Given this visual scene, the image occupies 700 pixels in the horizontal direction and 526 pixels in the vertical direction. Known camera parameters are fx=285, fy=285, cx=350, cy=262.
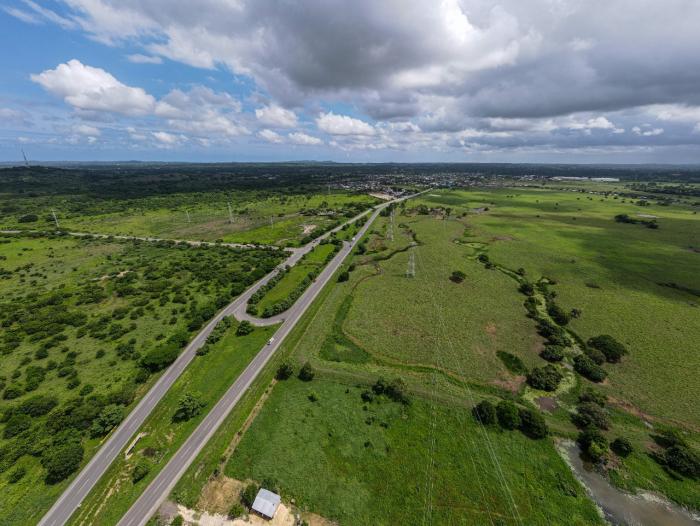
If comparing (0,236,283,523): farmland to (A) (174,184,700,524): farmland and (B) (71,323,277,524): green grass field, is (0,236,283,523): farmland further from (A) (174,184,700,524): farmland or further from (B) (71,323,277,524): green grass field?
(A) (174,184,700,524): farmland

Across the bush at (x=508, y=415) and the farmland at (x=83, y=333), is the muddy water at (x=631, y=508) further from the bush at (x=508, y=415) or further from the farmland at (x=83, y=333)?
the farmland at (x=83, y=333)

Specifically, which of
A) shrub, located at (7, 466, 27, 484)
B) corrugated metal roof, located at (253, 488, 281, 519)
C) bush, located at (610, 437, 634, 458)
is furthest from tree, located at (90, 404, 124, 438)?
bush, located at (610, 437, 634, 458)

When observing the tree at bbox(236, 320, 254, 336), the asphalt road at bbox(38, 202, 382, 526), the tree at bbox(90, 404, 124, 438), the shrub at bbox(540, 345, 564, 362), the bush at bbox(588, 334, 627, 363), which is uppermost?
the bush at bbox(588, 334, 627, 363)

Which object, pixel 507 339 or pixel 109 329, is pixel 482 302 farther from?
pixel 109 329

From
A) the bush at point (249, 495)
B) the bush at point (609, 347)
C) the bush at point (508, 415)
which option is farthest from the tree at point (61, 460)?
the bush at point (609, 347)

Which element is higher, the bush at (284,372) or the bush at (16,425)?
the bush at (284,372)

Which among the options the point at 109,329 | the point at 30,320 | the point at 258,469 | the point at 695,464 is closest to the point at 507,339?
the point at 695,464
